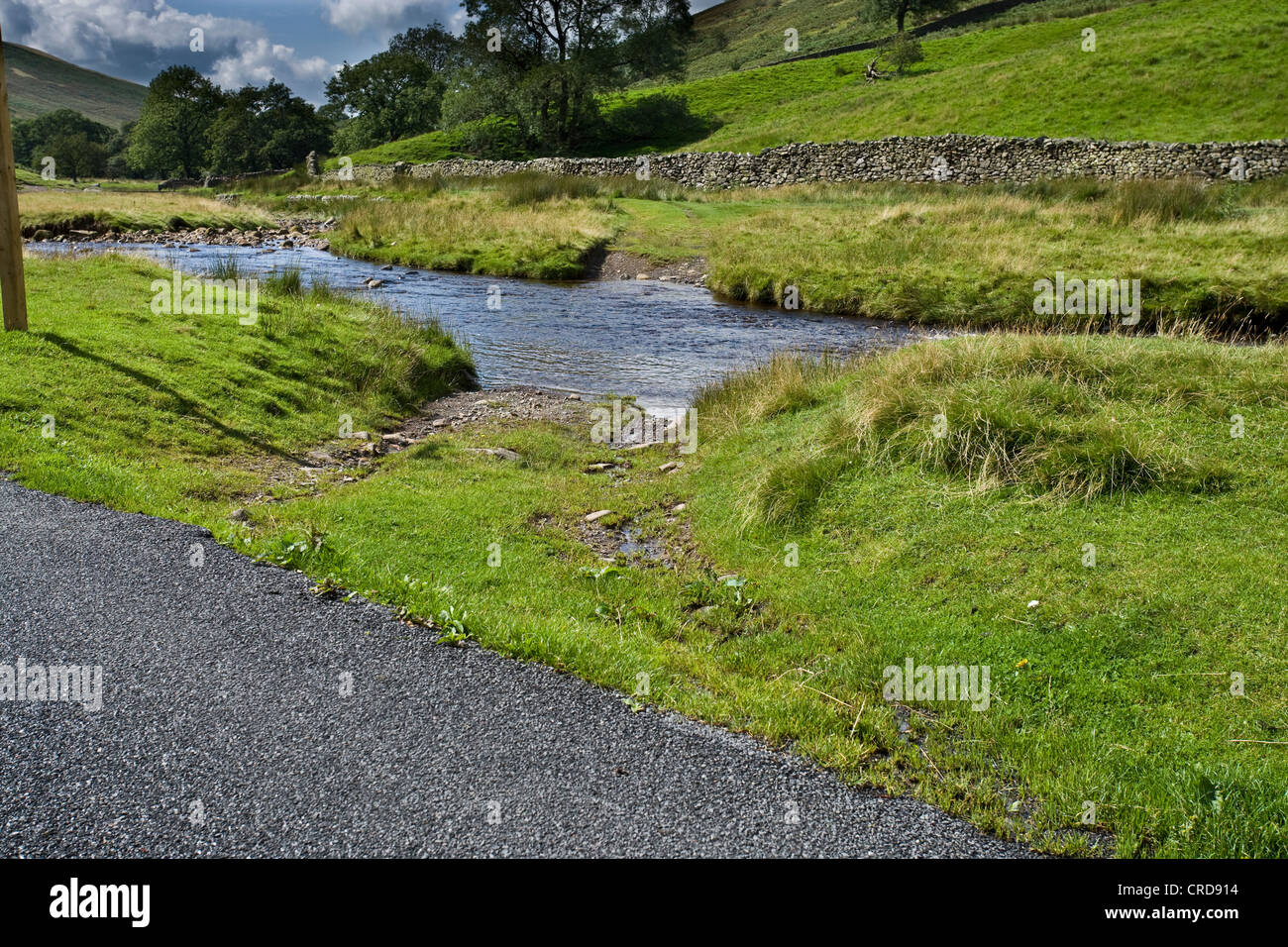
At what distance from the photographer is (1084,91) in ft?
154

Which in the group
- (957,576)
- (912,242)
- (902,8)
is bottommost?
(957,576)

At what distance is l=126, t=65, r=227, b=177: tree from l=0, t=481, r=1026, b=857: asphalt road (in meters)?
109

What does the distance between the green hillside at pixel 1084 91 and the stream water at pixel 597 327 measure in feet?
98.4

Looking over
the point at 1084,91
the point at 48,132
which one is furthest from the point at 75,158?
the point at 1084,91

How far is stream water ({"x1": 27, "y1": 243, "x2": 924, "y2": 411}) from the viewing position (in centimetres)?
1738

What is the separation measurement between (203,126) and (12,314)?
10643 cm

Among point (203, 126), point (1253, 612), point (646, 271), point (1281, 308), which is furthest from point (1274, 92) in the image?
point (203, 126)

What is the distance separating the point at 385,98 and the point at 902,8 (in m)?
56.9

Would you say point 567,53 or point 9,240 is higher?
point 567,53

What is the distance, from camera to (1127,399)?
9.53 meters

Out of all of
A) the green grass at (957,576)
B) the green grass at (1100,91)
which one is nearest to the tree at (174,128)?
the green grass at (1100,91)

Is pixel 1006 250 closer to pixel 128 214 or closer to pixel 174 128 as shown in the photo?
pixel 128 214

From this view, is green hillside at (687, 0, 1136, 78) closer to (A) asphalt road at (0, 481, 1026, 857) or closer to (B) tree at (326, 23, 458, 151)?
(B) tree at (326, 23, 458, 151)

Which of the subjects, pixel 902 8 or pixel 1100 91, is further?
pixel 902 8
